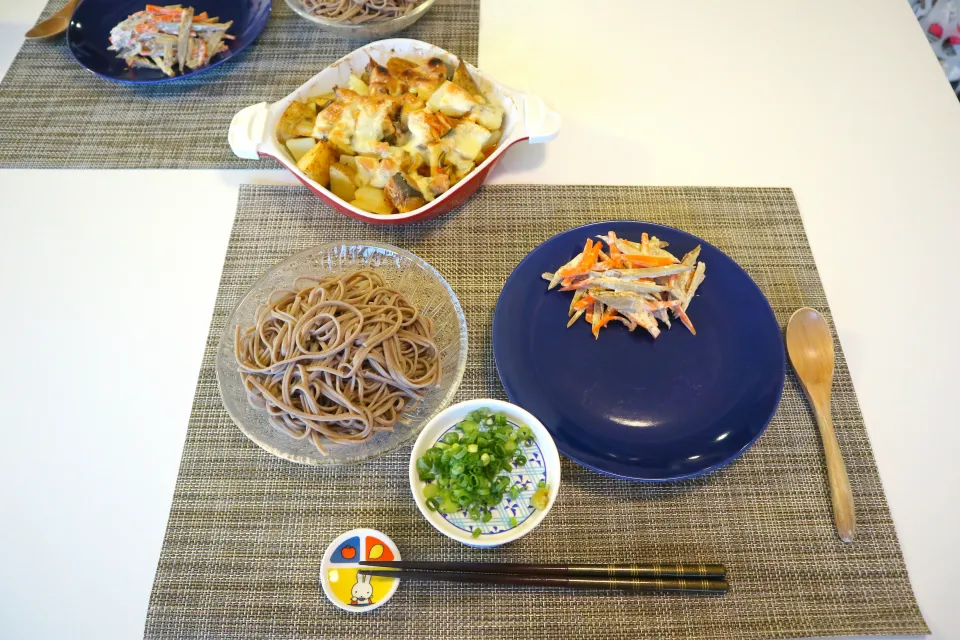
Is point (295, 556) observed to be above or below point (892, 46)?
below

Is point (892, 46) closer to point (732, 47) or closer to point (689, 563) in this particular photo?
point (732, 47)

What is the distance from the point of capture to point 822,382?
1442 millimetres

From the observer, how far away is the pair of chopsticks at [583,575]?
1233 mm

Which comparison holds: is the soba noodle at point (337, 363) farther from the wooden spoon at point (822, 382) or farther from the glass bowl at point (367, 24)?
the glass bowl at point (367, 24)

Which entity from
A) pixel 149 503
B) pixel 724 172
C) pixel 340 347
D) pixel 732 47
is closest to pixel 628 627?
pixel 340 347

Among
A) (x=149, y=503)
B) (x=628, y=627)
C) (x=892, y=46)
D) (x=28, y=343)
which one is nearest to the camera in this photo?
(x=628, y=627)

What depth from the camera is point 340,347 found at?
1.32 metres

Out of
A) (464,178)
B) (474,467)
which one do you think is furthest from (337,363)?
(464,178)

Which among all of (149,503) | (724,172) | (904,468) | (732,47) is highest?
(732,47)

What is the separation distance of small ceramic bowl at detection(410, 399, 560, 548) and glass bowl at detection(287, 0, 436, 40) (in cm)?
140

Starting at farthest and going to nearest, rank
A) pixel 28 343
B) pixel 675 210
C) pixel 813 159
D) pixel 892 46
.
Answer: pixel 892 46
pixel 813 159
pixel 675 210
pixel 28 343

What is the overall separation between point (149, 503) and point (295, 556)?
15.5 inches

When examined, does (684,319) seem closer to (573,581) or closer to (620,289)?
(620,289)

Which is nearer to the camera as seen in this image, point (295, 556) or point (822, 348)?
point (295, 556)
